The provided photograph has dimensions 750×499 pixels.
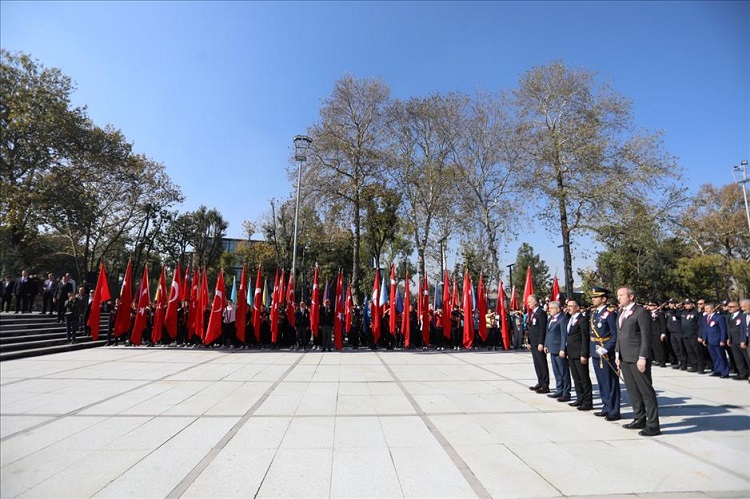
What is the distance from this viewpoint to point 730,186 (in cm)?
3556

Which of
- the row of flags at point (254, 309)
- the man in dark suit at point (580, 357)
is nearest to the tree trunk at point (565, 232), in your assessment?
the row of flags at point (254, 309)

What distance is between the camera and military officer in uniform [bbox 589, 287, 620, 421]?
19.3 ft

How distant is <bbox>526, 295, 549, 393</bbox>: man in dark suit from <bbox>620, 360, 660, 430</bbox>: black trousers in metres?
2.23

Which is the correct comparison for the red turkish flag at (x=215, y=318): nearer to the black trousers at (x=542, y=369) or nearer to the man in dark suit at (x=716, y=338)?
the black trousers at (x=542, y=369)

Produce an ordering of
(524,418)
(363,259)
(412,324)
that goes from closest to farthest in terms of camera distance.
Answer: (524,418)
(412,324)
(363,259)

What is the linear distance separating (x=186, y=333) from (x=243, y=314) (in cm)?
294

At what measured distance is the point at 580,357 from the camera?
6453 mm

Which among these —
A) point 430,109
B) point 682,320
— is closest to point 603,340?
point 682,320

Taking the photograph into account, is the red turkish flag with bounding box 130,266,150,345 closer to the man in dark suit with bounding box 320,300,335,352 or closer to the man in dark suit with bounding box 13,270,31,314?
the man in dark suit with bounding box 320,300,335,352

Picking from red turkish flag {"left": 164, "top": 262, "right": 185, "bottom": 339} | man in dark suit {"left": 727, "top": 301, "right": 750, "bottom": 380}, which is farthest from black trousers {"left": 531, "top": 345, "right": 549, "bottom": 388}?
red turkish flag {"left": 164, "top": 262, "right": 185, "bottom": 339}

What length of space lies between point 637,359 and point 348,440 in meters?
4.13

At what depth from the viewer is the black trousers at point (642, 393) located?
506 centimetres

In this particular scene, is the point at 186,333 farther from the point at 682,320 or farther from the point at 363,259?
the point at 363,259

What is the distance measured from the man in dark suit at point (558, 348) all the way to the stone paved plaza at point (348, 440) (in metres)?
0.47
